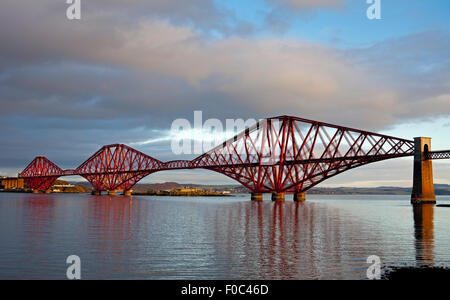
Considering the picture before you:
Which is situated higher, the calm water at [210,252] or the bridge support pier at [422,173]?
the bridge support pier at [422,173]

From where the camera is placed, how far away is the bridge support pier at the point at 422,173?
78.4 m

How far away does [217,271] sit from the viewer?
1753 cm

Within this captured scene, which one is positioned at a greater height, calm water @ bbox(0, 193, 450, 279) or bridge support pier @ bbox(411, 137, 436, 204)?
bridge support pier @ bbox(411, 137, 436, 204)

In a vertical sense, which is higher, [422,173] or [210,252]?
[422,173]

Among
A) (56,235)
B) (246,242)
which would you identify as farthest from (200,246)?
A: (56,235)

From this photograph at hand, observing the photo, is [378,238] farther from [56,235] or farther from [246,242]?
[56,235]

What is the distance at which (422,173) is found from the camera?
77.8 meters

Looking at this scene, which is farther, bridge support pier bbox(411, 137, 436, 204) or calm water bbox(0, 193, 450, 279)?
bridge support pier bbox(411, 137, 436, 204)

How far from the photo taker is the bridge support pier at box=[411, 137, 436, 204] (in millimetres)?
78375

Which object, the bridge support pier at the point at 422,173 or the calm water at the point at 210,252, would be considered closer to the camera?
the calm water at the point at 210,252

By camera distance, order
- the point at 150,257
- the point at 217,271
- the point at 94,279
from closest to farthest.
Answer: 1. the point at 94,279
2. the point at 217,271
3. the point at 150,257

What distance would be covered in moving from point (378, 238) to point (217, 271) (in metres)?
16.3

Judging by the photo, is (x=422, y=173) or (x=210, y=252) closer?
(x=210, y=252)
